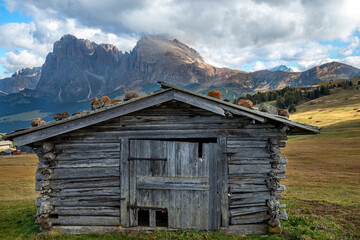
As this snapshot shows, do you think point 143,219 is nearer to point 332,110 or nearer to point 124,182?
point 124,182

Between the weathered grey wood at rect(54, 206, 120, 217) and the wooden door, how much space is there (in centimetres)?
61

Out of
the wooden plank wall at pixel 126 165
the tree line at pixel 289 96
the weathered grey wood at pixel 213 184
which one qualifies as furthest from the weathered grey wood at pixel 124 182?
the tree line at pixel 289 96

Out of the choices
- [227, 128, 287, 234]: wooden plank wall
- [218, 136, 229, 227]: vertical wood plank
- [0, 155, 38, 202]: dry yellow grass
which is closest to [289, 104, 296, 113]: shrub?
[0, 155, 38, 202]: dry yellow grass

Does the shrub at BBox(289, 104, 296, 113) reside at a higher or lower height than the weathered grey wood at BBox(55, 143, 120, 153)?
higher

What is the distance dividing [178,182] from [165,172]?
20.3 inches

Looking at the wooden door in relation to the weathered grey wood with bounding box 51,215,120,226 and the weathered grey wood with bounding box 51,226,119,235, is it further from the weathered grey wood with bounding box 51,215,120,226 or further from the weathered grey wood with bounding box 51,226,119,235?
the weathered grey wood with bounding box 51,215,120,226

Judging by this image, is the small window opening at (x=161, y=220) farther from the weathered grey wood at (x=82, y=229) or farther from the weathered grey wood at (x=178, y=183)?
the weathered grey wood at (x=82, y=229)

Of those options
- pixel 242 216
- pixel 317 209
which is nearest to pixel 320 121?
pixel 317 209

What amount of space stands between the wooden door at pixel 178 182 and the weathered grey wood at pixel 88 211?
2.00 feet

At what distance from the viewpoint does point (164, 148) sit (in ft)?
23.1

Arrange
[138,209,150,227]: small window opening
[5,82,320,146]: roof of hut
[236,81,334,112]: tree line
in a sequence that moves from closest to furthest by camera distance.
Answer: [5,82,320,146]: roof of hut → [138,209,150,227]: small window opening → [236,81,334,112]: tree line

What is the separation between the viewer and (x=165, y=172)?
706cm

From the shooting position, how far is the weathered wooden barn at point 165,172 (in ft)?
23.1

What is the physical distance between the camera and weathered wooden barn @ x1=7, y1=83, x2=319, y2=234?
23.1 feet
